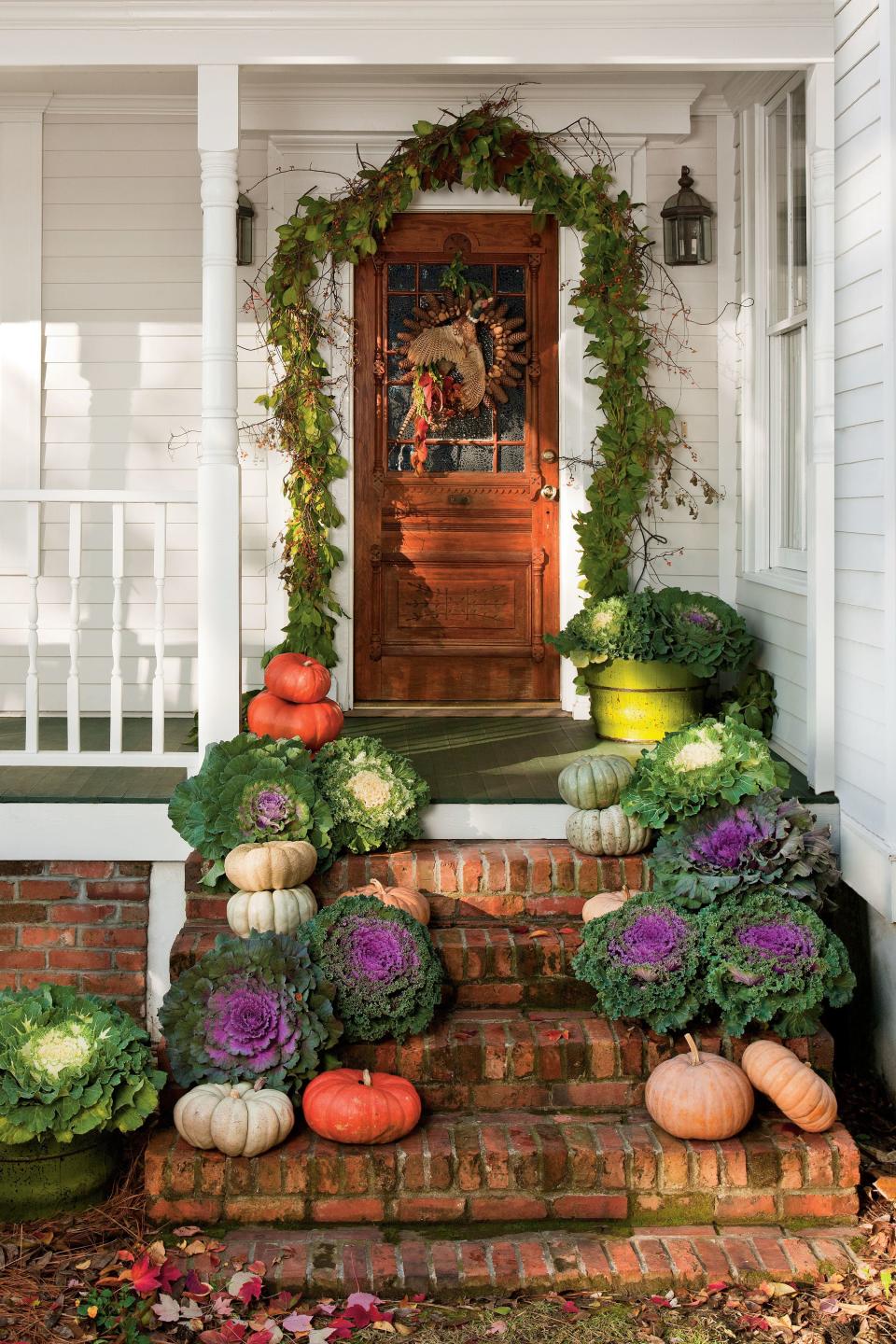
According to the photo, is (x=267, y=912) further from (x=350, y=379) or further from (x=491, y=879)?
(x=350, y=379)

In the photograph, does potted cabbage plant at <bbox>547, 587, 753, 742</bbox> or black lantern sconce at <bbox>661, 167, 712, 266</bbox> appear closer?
potted cabbage plant at <bbox>547, 587, 753, 742</bbox>

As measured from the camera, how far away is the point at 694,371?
6.05 meters

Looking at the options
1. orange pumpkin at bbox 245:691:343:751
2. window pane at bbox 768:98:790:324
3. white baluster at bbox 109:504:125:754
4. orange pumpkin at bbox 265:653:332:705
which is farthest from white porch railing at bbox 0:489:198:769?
window pane at bbox 768:98:790:324

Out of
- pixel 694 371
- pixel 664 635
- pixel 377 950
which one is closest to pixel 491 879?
pixel 377 950

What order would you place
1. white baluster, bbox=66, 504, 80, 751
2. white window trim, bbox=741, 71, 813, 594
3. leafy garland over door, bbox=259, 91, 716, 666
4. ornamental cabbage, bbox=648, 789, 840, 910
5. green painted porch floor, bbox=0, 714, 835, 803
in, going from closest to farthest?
ornamental cabbage, bbox=648, 789, 840, 910 → white baluster, bbox=66, 504, 80, 751 → green painted porch floor, bbox=0, 714, 835, 803 → white window trim, bbox=741, 71, 813, 594 → leafy garland over door, bbox=259, 91, 716, 666

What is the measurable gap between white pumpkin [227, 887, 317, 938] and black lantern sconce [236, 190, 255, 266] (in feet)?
9.74

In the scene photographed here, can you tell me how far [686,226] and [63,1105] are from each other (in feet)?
13.9

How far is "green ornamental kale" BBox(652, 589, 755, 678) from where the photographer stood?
543cm

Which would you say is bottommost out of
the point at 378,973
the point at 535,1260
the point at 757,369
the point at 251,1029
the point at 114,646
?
the point at 535,1260

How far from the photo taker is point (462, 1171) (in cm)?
339

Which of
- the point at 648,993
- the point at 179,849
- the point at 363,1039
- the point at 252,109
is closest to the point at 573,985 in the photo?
the point at 648,993

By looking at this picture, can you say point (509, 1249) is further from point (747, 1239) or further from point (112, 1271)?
point (112, 1271)

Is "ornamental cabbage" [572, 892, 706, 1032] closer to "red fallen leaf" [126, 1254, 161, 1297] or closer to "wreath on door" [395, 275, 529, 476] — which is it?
"red fallen leaf" [126, 1254, 161, 1297]

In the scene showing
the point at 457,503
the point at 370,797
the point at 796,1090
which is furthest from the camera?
the point at 457,503
